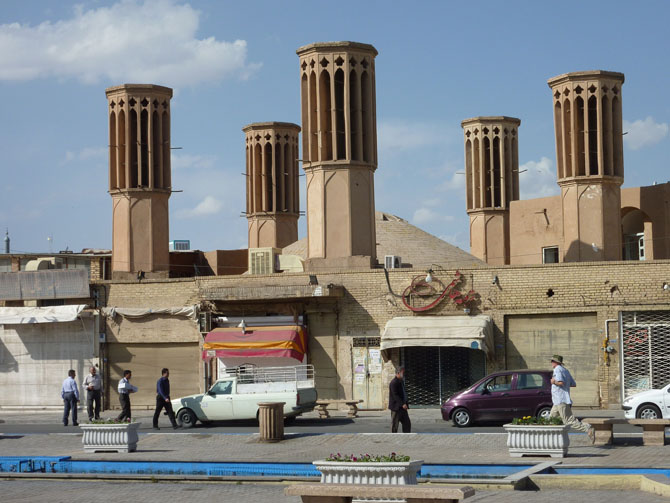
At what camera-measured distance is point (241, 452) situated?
21203 mm

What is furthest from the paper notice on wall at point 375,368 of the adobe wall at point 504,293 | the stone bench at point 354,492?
the stone bench at point 354,492

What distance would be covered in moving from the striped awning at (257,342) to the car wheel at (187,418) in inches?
198

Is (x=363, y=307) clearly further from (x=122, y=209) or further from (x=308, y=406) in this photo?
(x=122, y=209)

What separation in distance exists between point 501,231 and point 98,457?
1373 inches

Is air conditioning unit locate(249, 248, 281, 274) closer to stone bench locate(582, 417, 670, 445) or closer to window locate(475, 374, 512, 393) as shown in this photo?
window locate(475, 374, 512, 393)

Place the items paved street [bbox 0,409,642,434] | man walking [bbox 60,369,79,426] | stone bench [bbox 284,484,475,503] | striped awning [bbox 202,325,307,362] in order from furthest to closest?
striped awning [bbox 202,325,307,362], man walking [bbox 60,369,79,426], paved street [bbox 0,409,642,434], stone bench [bbox 284,484,475,503]

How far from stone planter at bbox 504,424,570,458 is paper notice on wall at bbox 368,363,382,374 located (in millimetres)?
13523

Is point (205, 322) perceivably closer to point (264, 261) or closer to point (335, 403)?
point (264, 261)

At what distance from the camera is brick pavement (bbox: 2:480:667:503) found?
13997 mm

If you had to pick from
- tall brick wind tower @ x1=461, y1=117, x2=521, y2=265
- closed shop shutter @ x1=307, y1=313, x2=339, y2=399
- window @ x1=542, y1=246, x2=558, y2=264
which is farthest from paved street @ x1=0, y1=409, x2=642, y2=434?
tall brick wind tower @ x1=461, y1=117, x2=521, y2=265

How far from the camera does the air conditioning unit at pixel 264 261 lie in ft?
129

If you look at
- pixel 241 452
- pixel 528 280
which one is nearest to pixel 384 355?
pixel 528 280

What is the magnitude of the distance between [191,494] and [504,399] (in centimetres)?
1090

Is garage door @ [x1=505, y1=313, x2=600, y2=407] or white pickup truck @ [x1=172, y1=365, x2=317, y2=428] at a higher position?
garage door @ [x1=505, y1=313, x2=600, y2=407]
